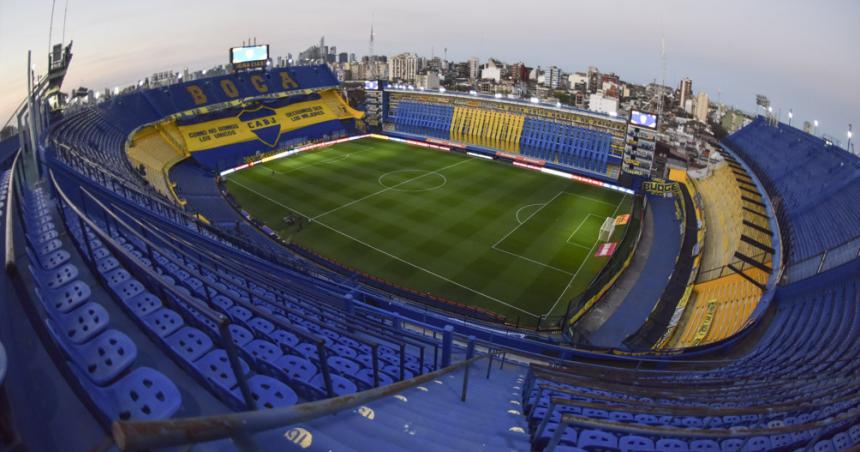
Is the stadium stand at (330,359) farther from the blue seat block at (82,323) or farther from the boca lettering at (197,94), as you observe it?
the boca lettering at (197,94)

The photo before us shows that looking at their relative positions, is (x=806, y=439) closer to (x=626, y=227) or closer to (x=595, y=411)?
(x=595, y=411)

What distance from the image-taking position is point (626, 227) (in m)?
31.8

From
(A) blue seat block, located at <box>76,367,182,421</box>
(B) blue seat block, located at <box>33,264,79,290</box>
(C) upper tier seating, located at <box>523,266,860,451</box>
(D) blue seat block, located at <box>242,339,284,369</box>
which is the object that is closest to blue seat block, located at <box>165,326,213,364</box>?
(A) blue seat block, located at <box>76,367,182,421</box>

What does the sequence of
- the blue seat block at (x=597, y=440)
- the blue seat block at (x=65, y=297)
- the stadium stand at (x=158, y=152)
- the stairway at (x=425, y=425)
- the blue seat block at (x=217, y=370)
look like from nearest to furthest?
1. the stairway at (x=425, y=425)
2. the blue seat block at (x=217, y=370)
3. the blue seat block at (x=65, y=297)
4. the blue seat block at (x=597, y=440)
5. the stadium stand at (x=158, y=152)

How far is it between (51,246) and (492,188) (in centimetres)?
3482

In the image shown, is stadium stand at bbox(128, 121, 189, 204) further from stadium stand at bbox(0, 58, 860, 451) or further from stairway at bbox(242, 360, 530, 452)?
stairway at bbox(242, 360, 530, 452)

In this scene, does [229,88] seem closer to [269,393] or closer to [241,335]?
[241,335]

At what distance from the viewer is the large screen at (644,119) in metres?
38.9

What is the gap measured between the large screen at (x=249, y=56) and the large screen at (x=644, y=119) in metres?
42.9

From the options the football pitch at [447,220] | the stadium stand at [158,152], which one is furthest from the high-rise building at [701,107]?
the stadium stand at [158,152]

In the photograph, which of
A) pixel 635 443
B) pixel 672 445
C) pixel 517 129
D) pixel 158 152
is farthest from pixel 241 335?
pixel 517 129

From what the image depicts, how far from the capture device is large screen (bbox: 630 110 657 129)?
3891cm

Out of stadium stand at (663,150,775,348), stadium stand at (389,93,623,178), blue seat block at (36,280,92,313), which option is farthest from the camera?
stadium stand at (389,93,623,178)

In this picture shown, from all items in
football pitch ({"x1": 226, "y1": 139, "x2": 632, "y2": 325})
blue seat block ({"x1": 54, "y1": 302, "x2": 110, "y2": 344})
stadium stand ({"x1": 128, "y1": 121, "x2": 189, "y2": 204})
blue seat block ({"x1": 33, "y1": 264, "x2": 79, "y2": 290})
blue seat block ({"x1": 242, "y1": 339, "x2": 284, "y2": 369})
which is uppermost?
blue seat block ({"x1": 54, "y1": 302, "x2": 110, "y2": 344})
